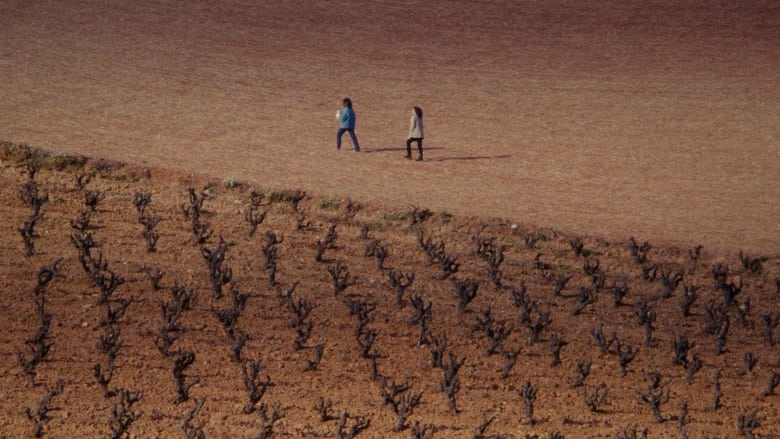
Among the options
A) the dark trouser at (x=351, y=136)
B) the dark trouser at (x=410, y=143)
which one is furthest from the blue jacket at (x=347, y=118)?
the dark trouser at (x=410, y=143)

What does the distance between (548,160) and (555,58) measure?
14.6 m

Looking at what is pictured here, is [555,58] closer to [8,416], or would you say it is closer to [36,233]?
[36,233]

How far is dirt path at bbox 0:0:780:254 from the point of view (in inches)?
709

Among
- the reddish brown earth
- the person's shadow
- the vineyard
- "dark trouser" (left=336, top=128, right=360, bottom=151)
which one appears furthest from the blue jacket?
the vineyard

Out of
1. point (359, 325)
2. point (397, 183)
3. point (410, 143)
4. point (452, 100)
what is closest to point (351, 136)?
point (410, 143)

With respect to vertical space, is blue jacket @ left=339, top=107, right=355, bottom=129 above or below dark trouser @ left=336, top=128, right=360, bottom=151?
above

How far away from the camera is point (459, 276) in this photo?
12.6 meters

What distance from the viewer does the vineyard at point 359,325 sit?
9.01 meters

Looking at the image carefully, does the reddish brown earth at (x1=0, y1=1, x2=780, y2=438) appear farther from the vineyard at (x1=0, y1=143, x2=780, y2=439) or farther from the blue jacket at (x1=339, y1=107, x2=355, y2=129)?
the blue jacket at (x1=339, y1=107, x2=355, y2=129)

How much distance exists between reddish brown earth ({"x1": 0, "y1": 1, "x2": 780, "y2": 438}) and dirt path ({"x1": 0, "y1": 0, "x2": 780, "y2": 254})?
13 centimetres

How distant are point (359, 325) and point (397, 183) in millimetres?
7796

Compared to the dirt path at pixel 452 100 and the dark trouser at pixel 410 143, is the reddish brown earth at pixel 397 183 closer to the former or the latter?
the dirt path at pixel 452 100

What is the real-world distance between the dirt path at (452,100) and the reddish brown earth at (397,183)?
13cm

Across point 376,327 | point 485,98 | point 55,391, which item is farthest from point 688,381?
point 485,98
